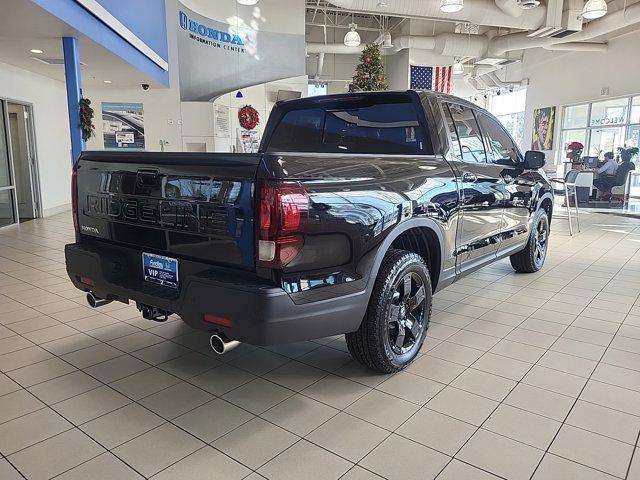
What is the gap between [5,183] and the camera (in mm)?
8320

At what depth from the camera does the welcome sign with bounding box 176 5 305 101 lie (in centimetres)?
1169

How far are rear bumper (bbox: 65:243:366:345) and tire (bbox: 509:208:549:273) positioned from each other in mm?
3096

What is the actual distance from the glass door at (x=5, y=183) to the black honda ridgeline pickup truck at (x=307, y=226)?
685 cm

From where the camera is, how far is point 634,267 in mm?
5391

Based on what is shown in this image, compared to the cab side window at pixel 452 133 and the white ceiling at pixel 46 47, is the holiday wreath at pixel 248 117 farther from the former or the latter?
the cab side window at pixel 452 133

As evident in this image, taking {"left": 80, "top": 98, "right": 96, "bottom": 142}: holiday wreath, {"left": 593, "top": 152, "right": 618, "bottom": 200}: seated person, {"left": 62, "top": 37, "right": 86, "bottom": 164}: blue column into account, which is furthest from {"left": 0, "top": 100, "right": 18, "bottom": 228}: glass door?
{"left": 593, "top": 152, "right": 618, "bottom": 200}: seated person

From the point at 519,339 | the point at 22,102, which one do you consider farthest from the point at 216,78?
the point at 519,339

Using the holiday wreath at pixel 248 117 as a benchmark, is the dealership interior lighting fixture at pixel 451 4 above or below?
above

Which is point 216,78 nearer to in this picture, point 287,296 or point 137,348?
point 137,348

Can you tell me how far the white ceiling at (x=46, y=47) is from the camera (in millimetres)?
5173

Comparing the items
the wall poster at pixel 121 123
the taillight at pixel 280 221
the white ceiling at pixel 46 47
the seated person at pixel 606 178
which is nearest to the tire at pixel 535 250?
the taillight at pixel 280 221

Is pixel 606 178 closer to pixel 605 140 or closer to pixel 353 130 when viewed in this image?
pixel 605 140

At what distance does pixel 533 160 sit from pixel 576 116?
566 inches

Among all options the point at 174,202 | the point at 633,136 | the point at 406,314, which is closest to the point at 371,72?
the point at 406,314
